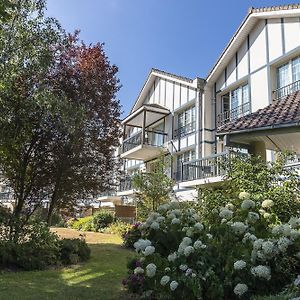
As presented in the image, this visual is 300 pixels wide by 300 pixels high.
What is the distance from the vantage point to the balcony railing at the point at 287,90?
16672mm

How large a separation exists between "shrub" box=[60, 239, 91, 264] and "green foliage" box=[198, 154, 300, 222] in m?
5.21

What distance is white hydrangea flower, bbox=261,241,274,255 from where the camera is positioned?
17.4 ft

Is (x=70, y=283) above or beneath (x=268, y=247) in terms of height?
beneath

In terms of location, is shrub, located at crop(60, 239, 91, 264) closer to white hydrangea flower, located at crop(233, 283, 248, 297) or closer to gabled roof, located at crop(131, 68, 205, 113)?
white hydrangea flower, located at crop(233, 283, 248, 297)

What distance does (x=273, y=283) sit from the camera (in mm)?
5523

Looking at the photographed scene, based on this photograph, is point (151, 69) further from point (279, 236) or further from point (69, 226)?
point (279, 236)

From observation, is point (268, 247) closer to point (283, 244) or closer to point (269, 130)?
point (283, 244)

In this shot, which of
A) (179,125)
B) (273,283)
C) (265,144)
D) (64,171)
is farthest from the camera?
(179,125)

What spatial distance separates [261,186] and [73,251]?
6.78 m

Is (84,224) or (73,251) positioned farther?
(84,224)

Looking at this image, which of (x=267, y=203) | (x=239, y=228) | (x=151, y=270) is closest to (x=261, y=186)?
(x=267, y=203)

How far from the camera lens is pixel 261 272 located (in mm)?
5176

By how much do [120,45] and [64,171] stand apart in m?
4.66

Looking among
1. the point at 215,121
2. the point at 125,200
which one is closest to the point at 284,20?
the point at 215,121
